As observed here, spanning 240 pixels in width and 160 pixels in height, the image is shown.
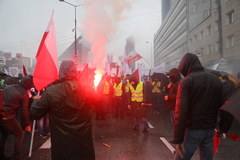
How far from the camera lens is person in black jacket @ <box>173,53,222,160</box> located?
2736 mm

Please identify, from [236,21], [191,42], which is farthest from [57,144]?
[191,42]

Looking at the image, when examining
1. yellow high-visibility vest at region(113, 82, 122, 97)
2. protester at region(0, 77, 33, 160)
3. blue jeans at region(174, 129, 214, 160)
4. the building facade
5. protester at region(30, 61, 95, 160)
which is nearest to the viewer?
protester at region(30, 61, 95, 160)

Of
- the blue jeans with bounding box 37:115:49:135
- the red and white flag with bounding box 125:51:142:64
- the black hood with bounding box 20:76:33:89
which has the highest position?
the red and white flag with bounding box 125:51:142:64

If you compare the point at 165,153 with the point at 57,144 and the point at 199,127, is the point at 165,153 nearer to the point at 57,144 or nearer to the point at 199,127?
the point at 199,127

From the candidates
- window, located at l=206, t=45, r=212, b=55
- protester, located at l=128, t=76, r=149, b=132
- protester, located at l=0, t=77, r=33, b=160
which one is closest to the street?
protester, located at l=128, t=76, r=149, b=132

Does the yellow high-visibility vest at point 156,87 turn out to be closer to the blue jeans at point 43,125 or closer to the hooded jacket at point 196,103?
the blue jeans at point 43,125

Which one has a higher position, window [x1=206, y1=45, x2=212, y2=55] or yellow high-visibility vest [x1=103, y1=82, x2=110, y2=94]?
window [x1=206, y1=45, x2=212, y2=55]

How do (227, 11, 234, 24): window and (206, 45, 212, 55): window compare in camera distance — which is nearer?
(227, 11, 234, 24): window

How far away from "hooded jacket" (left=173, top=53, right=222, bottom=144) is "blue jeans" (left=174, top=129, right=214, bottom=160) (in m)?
0.07

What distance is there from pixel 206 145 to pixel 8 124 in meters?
3.78

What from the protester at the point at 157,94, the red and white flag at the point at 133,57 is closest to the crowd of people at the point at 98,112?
the protester at the point at 157,94

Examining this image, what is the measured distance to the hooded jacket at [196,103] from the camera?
2729mm

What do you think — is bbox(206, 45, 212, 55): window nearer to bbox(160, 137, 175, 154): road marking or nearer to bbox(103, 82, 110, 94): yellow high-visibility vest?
bbox(103, 82, 110, 94): yellow high-visibility vest

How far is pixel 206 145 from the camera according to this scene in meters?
2.88
